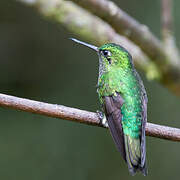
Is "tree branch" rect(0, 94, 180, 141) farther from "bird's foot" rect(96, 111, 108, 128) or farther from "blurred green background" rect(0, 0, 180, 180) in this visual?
"blurred green background" rect(0, 0, 180, 180)

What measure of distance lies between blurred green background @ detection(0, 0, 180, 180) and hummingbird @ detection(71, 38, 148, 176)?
220 centimetres

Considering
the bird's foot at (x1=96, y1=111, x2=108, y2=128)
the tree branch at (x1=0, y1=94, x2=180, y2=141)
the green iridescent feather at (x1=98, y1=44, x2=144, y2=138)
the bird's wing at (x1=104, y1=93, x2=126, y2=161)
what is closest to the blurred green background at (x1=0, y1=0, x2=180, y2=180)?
the green iridescent feather at (x1=98, y1=44, x2=144, y2=138)

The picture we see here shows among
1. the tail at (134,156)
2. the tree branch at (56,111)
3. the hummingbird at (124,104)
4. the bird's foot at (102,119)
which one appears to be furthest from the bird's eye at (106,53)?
the tree branch at (56,111)

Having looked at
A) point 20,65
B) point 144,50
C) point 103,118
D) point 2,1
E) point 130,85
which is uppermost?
point 2,1

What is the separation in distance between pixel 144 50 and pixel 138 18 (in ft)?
7.46

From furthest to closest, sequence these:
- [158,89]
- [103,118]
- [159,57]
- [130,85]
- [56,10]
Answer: [158,89] < [159,57] < [56,10] < [130,85] < [103,118]

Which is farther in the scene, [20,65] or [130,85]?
[20,65]

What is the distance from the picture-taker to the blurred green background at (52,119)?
6.01 metres

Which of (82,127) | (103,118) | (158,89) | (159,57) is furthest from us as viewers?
(158,89)

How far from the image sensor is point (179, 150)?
620 centimetres

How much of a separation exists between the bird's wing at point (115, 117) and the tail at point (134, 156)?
0.14ft

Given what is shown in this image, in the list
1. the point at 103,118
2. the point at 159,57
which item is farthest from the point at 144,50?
the point at 103,118

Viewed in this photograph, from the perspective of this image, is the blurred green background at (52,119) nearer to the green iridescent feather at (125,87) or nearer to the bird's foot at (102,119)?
the green iridescent feather at (125,87)

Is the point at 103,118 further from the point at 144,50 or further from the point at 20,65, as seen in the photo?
the point at 20,65
